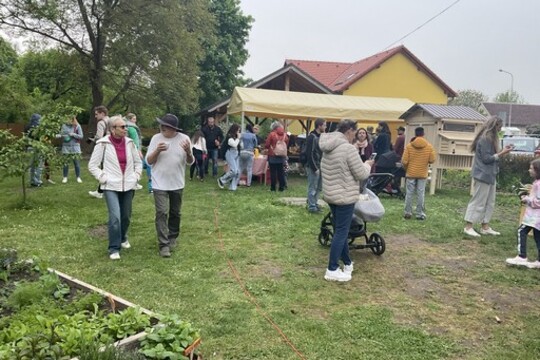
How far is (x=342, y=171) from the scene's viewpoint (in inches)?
192

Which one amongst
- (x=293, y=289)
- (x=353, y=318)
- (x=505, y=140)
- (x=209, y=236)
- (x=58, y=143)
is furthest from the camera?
(x=58, y=143)

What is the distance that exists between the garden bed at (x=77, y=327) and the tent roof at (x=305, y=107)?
10.4 metres

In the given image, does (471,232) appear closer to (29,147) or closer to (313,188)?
(313,188)

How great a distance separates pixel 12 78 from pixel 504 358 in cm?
2691

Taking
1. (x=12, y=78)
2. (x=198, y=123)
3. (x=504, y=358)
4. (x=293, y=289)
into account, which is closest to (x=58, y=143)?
(x=12, y=78)

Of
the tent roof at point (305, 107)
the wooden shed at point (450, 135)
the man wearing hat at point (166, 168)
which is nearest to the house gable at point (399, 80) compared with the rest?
the tent roof at point (305, 107)

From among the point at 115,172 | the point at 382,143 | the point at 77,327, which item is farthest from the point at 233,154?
the point at 77,327

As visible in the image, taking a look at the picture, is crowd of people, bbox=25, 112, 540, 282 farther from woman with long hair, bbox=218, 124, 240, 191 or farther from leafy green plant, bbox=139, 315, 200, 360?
woman with long hair, bbox=218, 124, 240, 191

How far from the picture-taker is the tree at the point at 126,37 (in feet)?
64.7

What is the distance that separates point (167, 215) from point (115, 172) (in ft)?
2.94

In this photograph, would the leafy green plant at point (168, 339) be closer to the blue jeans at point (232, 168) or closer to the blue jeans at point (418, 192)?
the blue jeans at point (418, 192)

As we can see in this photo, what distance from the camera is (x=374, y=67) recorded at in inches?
1125

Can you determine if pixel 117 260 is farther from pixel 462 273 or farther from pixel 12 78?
pixel 12 78

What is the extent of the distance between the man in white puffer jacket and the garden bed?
240 centimetres
